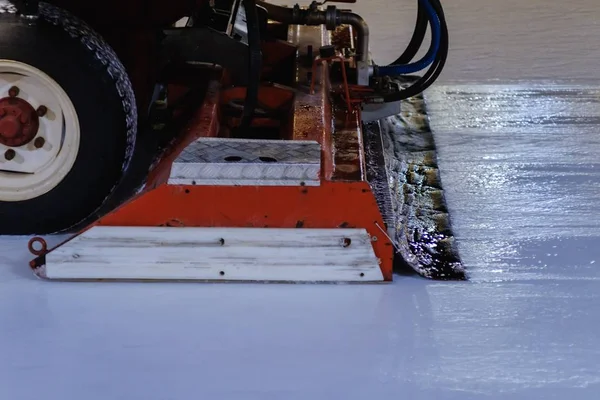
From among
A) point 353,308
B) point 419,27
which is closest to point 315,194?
point 353,308

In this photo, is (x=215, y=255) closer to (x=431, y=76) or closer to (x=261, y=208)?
(x=261, y=208)

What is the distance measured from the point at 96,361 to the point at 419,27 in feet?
5.70

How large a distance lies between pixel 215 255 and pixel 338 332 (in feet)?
1.19

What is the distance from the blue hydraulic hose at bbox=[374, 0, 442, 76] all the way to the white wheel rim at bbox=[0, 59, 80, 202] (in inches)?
42.6

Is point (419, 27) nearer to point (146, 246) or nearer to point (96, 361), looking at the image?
point (146, 246)

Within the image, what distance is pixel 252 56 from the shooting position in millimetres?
2406

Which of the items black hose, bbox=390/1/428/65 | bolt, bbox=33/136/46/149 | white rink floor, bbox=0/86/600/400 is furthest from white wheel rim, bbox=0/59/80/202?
black hose, bbox=390/1/428/65

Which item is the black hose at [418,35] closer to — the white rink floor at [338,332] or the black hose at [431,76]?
the black hose at [431,76]

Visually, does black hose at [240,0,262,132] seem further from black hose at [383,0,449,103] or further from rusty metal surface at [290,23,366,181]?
Answer: black hose at [383,0,449,103]

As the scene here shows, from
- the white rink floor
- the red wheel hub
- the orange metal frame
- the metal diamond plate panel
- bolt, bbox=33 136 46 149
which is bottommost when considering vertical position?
the white rink floor

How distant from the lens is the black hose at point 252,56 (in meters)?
2.38

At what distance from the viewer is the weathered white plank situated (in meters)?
2.10

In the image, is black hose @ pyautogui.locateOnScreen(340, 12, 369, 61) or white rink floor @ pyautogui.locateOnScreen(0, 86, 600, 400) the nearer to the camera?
white rink floor @ pyautogui.locateOnScreen(0, 86, 600, 400)

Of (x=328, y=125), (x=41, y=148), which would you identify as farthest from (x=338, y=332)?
(x=41, y=148)
